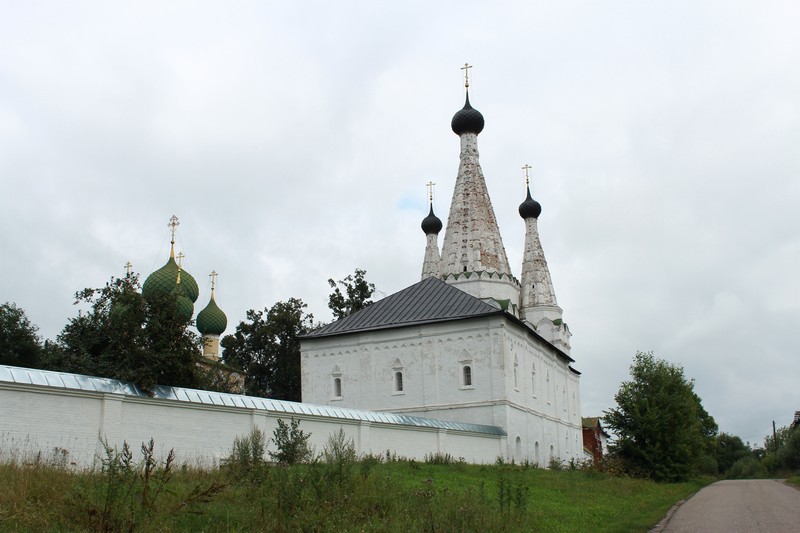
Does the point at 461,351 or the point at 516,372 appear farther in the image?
the point at 516,372

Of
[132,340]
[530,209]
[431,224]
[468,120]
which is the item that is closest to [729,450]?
[530,209]

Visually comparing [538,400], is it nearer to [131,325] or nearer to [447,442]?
[447,442]

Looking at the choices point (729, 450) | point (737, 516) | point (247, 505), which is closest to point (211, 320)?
point (737, 516)

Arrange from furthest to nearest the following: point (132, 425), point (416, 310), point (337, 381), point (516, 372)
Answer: point (337, 381) → point (416, 310) → point (516, 372) → point (132, 425)

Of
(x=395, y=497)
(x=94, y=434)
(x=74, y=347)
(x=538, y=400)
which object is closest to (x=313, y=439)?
(x=94, y=434)

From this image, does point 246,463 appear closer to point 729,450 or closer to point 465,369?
point 465,369

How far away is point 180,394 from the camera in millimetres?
17062

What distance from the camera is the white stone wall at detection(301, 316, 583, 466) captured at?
99.5 feet

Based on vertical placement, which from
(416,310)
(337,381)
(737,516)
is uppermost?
(416,310)

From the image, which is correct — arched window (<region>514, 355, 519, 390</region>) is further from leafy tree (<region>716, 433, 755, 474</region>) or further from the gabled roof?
leafy tree (<region>716, 433, 755, 474</region>)

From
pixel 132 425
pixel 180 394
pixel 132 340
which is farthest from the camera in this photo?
pixel 132 340

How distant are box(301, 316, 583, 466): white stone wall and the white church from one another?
0.17 feet

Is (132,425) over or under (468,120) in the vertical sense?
under

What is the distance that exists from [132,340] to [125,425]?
15.7ft
